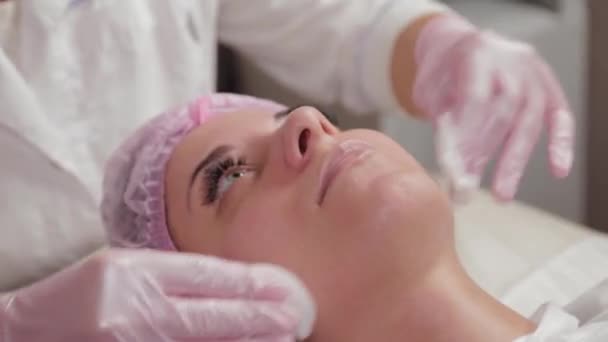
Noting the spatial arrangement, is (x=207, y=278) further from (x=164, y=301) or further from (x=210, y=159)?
(x=210, y=159)

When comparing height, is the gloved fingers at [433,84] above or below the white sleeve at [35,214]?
above

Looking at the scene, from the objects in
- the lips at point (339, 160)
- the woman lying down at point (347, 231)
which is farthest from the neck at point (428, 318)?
the lips at point (339, 160)

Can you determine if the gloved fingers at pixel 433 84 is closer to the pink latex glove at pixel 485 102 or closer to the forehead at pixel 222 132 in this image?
the pink latex glove at pixel 485 102

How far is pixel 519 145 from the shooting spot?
3.76 ft

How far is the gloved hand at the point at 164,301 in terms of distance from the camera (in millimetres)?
769

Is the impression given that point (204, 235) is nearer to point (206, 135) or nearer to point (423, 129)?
point (206, 135)

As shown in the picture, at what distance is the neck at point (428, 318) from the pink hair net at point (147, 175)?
253mm

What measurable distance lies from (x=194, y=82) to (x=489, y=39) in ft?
1.37

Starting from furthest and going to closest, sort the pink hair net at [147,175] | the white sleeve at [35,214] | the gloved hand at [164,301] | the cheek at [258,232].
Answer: the white sleeve at [35,214]
the pink hair net at [147,175]
the cheek at [258,232]
the gloved hand at [164,301]

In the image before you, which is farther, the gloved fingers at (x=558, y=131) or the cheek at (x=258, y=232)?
the gloved fingers at (x=558, y=131)

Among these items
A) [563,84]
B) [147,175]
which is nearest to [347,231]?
[147,175]

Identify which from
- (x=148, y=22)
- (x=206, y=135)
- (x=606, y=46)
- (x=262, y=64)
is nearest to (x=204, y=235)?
(x=206, y=135)

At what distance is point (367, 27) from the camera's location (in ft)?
4.44

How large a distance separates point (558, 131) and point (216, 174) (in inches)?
16.9
